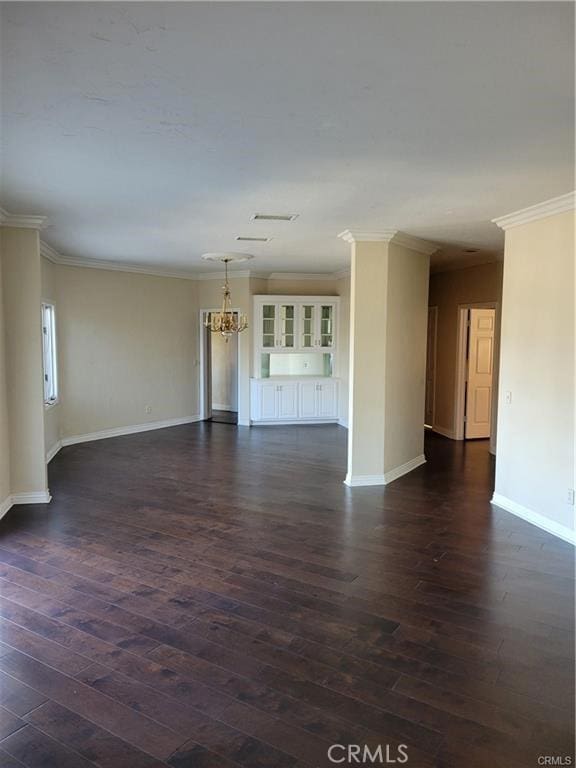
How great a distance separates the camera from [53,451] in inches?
268

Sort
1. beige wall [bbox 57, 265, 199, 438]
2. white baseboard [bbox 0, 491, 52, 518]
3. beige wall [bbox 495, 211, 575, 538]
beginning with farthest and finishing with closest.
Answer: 1. beige wall [bbox 57, 265, 199, 438]
2. white baseboard [bbox 0, 491, 52, 518]
3. beige wall [bbox 495, 211, 575, 538]

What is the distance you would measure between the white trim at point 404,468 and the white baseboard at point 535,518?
43.4 inches

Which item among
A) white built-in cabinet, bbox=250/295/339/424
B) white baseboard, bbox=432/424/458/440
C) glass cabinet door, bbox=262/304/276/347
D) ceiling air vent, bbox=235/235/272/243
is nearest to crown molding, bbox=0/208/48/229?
ceiling air vent, bbox=235/235/272/243

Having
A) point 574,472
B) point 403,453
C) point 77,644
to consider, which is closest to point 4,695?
point 77,644

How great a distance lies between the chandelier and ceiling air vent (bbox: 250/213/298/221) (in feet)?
7.46

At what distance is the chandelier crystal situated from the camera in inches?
318

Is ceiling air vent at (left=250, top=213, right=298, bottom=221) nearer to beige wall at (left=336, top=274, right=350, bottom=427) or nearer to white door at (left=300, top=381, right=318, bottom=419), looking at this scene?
beige wall at (left=336, top=274, right=350, bottom=427)

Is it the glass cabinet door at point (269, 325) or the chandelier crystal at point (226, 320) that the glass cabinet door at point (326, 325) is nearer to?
A: the glass cabinet door at point (269, 325)

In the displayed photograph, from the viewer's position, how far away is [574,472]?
3.95 metres

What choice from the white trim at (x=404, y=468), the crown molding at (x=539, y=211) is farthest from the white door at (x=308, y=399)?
the crown molding at (x=539, y=211)

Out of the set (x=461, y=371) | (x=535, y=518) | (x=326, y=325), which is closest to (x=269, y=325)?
(x=326, y=325)

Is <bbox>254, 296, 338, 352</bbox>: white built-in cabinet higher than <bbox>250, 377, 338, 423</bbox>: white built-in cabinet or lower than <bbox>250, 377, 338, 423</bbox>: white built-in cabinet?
higher

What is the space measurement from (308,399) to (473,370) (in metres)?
2.94

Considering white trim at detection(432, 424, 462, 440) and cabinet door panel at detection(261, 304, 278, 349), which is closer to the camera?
white trim at detection(432, 424, 462, 440)
